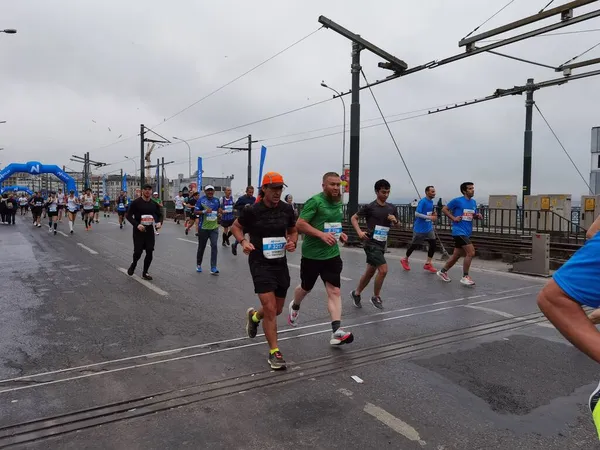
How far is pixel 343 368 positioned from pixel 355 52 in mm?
12673

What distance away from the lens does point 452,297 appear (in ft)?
25.3

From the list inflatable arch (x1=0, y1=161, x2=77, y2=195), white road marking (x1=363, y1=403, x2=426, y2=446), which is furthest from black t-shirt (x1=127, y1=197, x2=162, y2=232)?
inflatable arch (x1=0, y1=161, x2=77, y2=195)

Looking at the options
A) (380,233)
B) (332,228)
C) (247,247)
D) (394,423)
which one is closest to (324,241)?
(332,228)

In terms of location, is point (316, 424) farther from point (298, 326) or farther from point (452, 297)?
point (452, 297)

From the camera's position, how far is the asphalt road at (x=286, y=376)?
321 cm

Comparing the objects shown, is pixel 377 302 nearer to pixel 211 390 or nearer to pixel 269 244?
pixel 269 244

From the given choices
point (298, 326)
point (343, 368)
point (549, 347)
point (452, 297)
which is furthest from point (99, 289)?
point (549, 347)

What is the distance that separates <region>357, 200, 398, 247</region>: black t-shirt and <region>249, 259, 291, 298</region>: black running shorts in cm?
251

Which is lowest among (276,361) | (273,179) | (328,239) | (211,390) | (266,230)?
(211,390)

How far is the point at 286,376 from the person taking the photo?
421 centimetres

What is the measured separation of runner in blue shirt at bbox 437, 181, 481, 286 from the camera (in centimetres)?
888

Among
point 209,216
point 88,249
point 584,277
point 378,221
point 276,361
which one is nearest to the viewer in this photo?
point 584,277

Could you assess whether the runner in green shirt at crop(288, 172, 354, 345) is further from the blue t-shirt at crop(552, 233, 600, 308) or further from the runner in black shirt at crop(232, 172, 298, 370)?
the blue t-shirt at crop(552, 233, 600, 308)

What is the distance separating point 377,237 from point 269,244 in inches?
106
